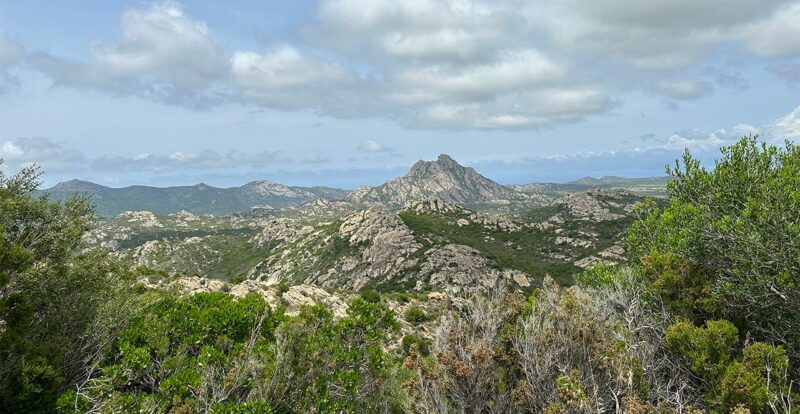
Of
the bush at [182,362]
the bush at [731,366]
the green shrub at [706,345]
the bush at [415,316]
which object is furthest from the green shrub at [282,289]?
the bush at [731,366]

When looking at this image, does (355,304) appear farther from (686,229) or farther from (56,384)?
(686,229)

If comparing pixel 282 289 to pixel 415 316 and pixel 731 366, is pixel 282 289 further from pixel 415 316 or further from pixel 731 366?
pixel 731 366

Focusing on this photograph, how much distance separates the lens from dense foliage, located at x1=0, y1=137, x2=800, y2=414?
12.2m

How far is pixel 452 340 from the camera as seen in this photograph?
14.9 meters

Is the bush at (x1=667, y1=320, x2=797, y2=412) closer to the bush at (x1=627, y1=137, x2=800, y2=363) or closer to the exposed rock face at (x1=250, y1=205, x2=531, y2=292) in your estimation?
the bush at (x1=627, y1=137, x2=800, y2=363)

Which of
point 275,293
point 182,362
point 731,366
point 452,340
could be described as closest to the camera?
point 731,366

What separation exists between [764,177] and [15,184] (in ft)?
119

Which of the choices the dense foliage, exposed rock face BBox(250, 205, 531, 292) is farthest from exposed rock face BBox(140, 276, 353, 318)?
exposed rock face BBox(250, 205, 531, 292)

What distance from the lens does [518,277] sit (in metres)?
124

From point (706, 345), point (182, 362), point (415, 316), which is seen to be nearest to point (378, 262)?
point (415, 316)

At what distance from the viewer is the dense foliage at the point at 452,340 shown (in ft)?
40.1

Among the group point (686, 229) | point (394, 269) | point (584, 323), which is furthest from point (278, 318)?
point (394, 269)

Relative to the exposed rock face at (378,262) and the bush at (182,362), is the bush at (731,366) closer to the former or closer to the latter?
the bush at (182,362)

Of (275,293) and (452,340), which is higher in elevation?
(452,340)
